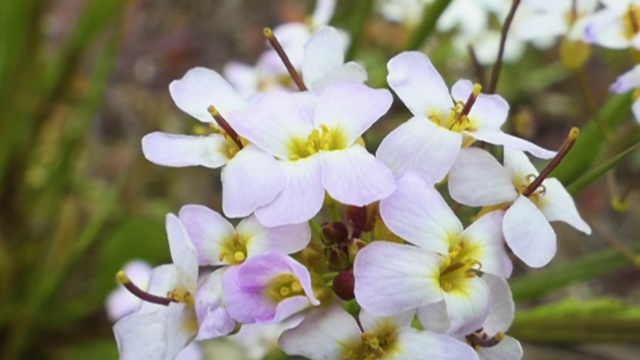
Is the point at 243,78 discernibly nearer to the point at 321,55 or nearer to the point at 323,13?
the point at 323,13

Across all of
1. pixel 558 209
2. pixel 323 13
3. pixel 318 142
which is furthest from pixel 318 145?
pixel 323 13

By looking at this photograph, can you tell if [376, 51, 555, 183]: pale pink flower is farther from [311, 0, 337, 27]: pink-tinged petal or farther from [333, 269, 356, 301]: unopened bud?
[311, 0, 337, 27]: pink-tinged petal

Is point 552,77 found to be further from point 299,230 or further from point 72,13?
point 299,230

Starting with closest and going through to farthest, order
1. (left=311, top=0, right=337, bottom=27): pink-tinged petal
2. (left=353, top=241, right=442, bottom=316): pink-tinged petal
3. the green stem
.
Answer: (left=353, top=241, right=442, bottom=316): pink-tinged petal < the green stem < (left=311, top=0, right=337, bottom=27): pink-tinged petal

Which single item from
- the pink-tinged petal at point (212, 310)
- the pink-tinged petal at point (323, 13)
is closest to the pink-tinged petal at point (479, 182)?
the pink-tinged petal at point (212, 310)

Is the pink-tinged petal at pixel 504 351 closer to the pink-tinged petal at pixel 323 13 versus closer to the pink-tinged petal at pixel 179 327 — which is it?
the pink-tinged petal at pixel 179 327

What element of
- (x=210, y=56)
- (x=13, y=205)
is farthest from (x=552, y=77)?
(x=13, y=205)

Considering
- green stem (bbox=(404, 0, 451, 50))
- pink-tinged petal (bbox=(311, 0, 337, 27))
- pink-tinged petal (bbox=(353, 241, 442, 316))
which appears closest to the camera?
pink-tinged petal (bbox=(353, 241, 442, 316))

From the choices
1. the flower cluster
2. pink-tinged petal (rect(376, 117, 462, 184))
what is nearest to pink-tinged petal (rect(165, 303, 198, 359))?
the flower cluster
